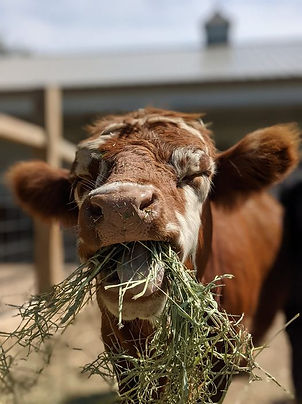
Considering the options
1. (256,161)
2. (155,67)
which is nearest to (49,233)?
(256,161)

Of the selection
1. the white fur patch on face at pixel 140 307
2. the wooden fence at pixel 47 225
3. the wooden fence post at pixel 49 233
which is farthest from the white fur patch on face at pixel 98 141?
the wooden fence post at pixel 49 233

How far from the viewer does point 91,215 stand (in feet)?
5.94

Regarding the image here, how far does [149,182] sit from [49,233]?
332 centimetres

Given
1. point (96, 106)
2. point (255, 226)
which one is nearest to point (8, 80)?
point (96, 106)

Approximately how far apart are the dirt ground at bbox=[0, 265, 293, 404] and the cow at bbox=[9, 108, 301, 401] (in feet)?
1.70

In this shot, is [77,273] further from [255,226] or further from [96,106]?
[96,106]

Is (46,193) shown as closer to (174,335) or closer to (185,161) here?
(185,161)

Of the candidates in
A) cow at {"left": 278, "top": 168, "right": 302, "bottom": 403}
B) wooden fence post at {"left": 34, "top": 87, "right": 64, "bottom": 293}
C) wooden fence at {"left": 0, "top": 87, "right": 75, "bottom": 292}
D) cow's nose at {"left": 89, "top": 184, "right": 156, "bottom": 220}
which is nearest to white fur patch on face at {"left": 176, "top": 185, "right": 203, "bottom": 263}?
cow's nose at {"left": 89, "top": 184, "right": 156, "bottom": 220}

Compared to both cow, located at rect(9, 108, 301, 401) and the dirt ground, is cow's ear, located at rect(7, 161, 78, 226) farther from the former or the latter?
the dirt ground

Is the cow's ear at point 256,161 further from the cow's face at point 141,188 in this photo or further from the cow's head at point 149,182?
the cow's face at point 141,188

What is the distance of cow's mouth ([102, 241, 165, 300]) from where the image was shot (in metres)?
1.78

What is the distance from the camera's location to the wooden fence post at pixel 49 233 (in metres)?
5.02

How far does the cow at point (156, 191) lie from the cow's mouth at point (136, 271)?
0.02 metres

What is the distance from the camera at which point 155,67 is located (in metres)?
17.4
